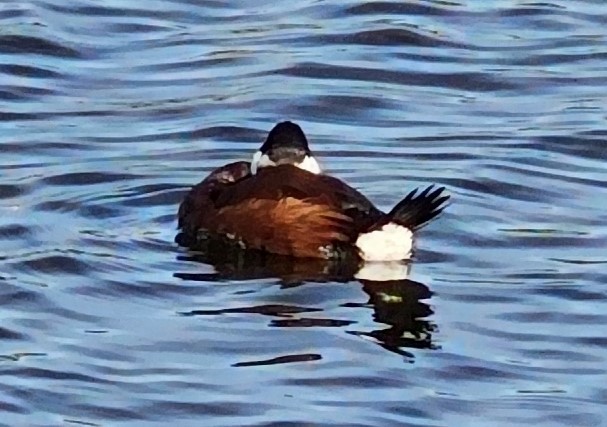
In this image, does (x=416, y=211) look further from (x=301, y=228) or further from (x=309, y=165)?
(x=309, y=165)

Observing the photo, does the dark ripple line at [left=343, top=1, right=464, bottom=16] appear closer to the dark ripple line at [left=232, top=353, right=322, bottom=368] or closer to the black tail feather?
the black tail feather

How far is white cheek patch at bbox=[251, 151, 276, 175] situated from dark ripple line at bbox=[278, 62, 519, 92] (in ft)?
8.92

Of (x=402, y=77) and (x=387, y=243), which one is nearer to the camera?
(x=387, y=243)

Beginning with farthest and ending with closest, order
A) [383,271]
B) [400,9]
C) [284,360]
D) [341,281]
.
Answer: [400,9], [383,271], [341,281], [284,360]

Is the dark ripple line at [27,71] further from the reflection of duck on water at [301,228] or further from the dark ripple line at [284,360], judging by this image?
the dark ripple line at [284,360]

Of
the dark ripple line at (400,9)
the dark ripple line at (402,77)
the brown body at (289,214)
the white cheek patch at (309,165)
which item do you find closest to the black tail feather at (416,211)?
the brown body at (289,214)

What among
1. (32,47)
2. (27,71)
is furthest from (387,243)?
(32,47)

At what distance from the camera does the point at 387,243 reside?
10.4 meters

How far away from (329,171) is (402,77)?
6.97ft

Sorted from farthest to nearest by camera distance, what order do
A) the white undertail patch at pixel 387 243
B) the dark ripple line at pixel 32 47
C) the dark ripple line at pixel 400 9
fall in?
the dark ripple line at pixel 400 9 < the dark ripple line at pixel 32 47 < the white undertail patch at pixel 387 243

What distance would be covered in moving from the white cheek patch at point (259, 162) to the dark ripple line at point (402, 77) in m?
2.72

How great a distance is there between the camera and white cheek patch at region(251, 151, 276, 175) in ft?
36.8

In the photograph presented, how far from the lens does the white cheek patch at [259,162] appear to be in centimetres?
1121

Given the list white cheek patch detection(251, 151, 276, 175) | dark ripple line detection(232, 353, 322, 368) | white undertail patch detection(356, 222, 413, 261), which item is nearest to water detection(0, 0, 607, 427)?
dark ripple line detection(232, 353, 322, 368)
